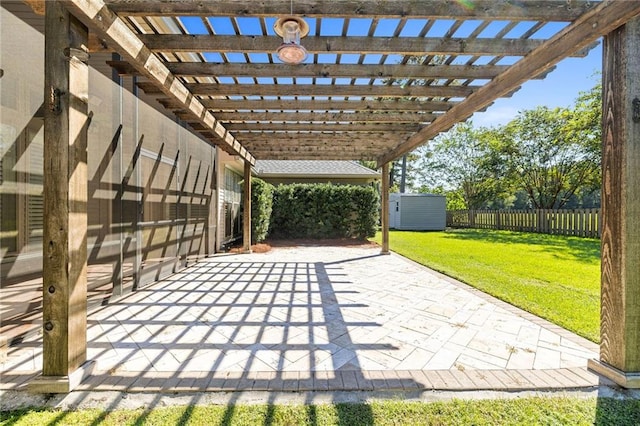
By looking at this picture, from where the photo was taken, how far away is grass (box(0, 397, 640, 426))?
1.78 metres

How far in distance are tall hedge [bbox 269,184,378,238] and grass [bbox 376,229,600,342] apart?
125 inches

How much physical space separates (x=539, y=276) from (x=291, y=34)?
6356 mm

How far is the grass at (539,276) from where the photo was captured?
3.69 metres

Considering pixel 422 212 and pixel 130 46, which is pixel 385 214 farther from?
pixel 422 212

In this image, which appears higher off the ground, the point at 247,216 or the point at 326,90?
the point at 326,90

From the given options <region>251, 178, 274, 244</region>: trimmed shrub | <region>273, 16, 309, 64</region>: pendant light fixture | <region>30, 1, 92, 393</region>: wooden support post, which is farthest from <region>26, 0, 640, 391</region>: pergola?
<region>251, 178, 274, 244</region>: trimmed shrub

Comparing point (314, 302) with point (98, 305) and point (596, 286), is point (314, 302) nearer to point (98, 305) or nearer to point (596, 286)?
point (98, 305)

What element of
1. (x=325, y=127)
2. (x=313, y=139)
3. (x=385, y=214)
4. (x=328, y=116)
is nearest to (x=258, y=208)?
(x=313, y=139)

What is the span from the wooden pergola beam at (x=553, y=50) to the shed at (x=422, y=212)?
1444 cm

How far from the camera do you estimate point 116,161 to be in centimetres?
399

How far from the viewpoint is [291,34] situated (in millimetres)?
2322

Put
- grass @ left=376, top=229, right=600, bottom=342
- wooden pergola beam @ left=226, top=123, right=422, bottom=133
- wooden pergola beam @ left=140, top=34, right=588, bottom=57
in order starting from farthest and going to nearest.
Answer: wooden pergola beam @ left=226, top=123, right=422, bottom=133 < grass @ left=376, top=229, right=600, bottom=342 < wooden pergola beam @ left=140, top=34, right=588, bottom=57

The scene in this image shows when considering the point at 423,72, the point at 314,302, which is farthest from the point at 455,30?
the point at 314,302

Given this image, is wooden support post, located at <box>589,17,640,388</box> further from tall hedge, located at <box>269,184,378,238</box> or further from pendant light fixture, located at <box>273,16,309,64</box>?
tall hedge, located at <box>269,184,378,238</box>
